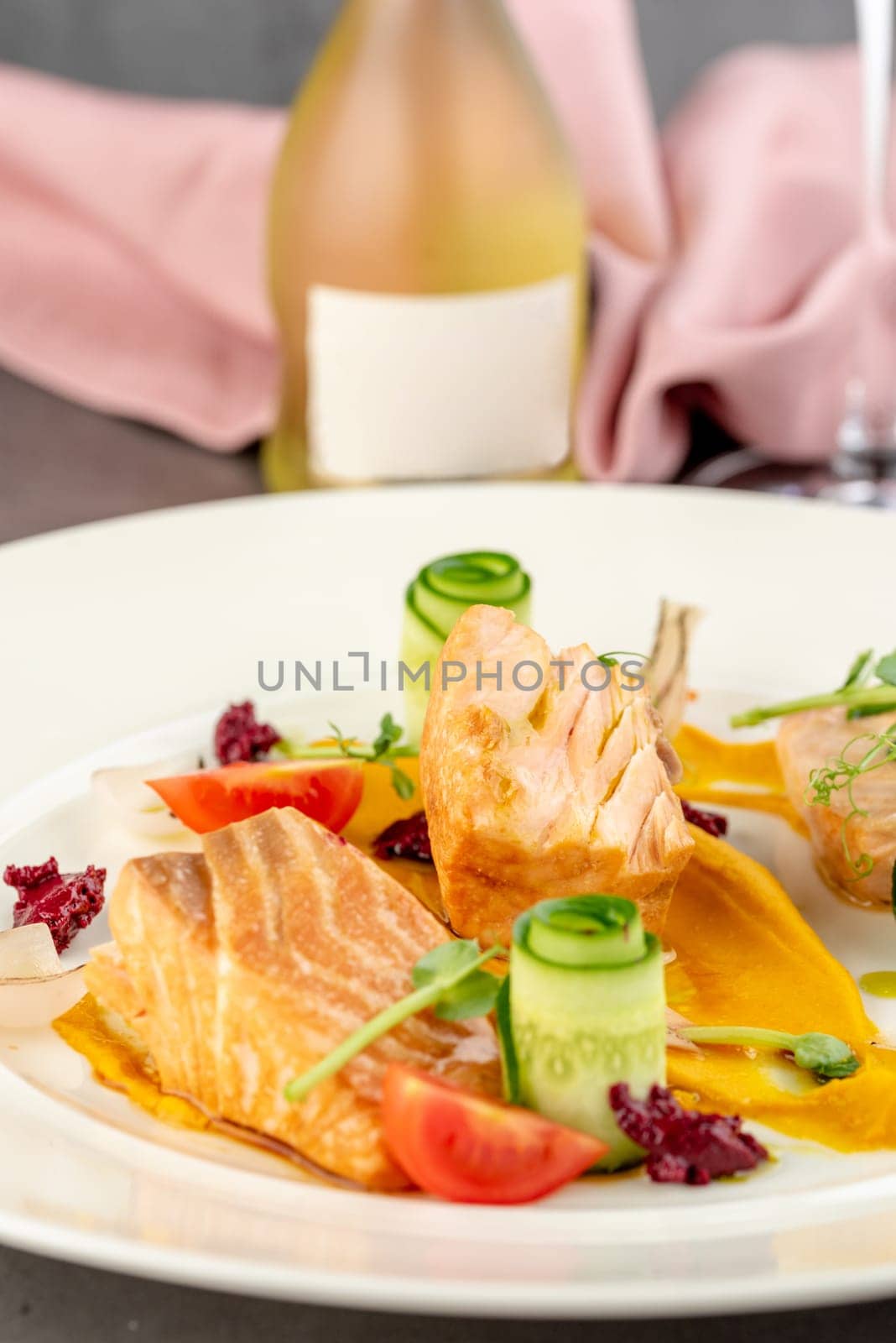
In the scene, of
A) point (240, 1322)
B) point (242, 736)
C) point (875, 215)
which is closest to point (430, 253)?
point (875, 215)

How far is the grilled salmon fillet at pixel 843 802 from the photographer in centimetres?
247

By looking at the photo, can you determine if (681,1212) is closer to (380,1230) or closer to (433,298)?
(380,1230)

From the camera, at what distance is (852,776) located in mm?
2486

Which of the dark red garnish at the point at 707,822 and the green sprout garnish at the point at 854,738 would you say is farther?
the dark red garnish at the point at 707,822

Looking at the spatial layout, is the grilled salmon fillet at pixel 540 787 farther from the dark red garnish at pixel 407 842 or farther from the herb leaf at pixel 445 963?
the herb leaf at pixel 445 963

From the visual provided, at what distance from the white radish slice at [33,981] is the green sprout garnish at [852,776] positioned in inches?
42.2

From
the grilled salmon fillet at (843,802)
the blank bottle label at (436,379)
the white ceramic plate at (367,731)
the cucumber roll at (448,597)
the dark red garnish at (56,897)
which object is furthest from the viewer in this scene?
the blank bottle label at (436,379)

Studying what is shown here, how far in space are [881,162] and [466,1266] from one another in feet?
10.4

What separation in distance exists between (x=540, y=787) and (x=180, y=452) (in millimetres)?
2506

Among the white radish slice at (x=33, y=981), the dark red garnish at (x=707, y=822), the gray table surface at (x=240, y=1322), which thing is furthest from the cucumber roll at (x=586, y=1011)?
the dark red garnish at (x=707, y=822)

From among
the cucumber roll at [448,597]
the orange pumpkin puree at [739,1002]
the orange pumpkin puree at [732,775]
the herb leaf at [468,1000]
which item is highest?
the cucumber roll at [448,597]

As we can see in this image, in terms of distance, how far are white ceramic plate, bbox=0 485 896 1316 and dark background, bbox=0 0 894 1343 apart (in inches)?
5.1

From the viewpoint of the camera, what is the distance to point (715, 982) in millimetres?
2273

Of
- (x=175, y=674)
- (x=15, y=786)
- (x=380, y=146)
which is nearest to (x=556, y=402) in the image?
(x=380, y=146)
